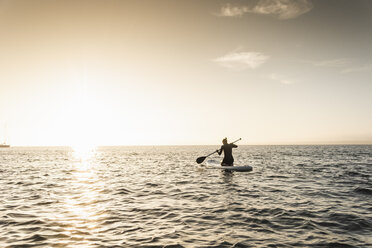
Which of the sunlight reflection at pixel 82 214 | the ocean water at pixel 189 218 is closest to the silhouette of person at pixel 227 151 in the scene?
the ocean water at pixel 189 218

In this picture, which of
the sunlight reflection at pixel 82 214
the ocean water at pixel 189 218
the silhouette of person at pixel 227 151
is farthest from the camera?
the silhouette of person at pixel 227 151

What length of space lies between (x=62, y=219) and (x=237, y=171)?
57.6 ft

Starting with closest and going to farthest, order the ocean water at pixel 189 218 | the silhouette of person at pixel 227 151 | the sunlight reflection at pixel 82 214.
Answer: the ocean water at pixel 189 218
the sunlight reflection at pixel 82 214
the silhouette of person at pixel 227 151

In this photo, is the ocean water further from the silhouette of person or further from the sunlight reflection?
the silhouette of person

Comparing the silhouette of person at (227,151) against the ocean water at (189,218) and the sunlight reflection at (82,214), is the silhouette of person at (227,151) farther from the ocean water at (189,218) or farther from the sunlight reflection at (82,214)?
the sunlight reflection at (82,214)

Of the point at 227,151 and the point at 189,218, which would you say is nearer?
the point at 189,218

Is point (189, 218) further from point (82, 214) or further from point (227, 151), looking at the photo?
point (227, 151)

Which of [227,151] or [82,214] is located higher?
[227,151]

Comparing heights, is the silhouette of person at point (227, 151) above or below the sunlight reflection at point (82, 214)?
above

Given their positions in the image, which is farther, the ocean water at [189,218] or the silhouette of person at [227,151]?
the silhouette of person at [227,151]

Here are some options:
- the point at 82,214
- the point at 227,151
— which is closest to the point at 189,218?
the point at 82,214

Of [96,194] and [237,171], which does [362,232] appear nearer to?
[96,194]

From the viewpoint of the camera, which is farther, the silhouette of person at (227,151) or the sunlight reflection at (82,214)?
the silhouette of person at (227,151)

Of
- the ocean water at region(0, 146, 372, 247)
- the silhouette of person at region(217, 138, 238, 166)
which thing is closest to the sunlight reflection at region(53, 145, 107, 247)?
the ocean water at region(0, 146, 372, 247)
